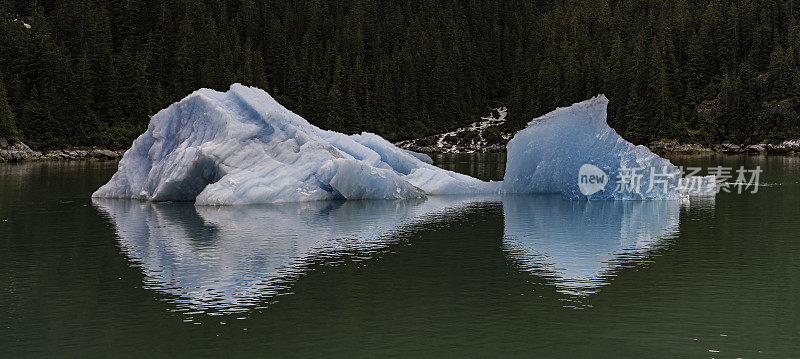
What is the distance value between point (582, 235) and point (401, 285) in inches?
405

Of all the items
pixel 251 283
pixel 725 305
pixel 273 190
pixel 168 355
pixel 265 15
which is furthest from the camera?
pixel 265 15

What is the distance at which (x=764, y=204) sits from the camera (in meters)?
36.8

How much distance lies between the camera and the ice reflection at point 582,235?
1939 centimetres

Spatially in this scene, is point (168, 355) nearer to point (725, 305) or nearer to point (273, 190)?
point (725, 305)

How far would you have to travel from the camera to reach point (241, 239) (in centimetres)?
2472

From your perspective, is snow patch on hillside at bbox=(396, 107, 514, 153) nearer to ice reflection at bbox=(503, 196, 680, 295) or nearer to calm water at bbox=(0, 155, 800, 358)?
ice reflection at bbox=(503, 196, 680, 295)

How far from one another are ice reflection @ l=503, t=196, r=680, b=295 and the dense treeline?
90.8 metres

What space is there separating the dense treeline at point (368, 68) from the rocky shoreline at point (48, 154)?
2.39 meters

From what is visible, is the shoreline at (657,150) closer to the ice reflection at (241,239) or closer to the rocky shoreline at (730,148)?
the rocky shoreline at (730,148)

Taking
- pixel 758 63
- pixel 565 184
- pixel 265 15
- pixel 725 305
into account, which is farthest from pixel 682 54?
pixel 725 305

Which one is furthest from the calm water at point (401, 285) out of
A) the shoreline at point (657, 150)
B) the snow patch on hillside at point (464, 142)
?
the snow patch on hillside at point (464, 142)

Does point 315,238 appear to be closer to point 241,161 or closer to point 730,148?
point 241,161

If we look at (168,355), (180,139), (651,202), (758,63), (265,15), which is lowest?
(168,355)

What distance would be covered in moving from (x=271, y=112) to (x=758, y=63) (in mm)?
128229
